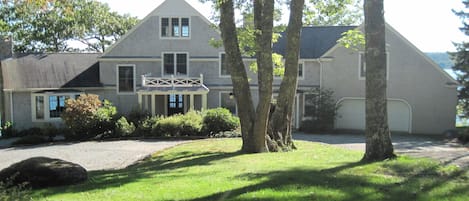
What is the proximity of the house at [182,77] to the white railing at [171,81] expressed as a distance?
0.07 meters

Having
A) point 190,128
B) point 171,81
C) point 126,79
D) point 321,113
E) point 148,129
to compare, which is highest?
point 126,79

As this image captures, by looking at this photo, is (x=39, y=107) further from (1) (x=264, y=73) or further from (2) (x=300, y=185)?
(2) (x=300, y=185)

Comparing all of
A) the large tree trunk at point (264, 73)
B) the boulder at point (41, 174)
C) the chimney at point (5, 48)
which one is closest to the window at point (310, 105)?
the large tree trunk at point (264, 73)

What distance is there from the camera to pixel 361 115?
101 feet

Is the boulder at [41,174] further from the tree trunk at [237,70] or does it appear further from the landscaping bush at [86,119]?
the landscaping bush at [86,119]

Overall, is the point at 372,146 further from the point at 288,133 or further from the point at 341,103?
the point at 341,103

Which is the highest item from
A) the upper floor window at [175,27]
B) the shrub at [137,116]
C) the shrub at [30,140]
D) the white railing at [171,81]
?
the upper floor window at [175,27]

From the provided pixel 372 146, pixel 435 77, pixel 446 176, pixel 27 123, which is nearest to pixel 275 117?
pixel 372 146

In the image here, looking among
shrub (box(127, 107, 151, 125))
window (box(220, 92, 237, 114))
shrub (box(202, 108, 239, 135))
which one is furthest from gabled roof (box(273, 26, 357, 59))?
shrub (box(127, 107, 151, 125))

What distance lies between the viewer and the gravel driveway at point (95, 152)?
1727 centimetres

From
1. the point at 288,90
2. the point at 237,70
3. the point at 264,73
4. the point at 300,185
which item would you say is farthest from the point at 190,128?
the point at 300,185

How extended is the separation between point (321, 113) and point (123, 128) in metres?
12.8

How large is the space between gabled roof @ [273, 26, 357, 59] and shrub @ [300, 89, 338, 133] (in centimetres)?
298

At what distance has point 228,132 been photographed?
25.7 m
